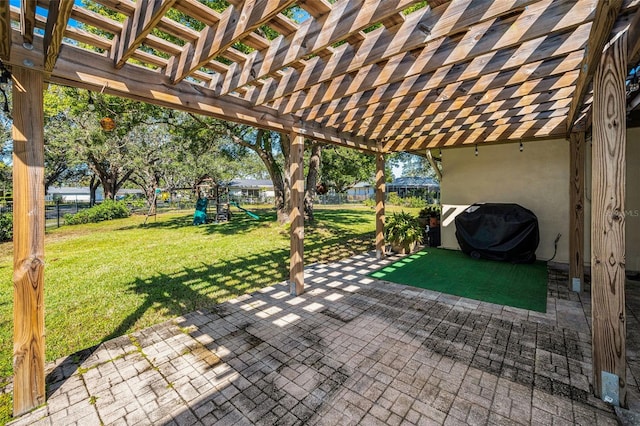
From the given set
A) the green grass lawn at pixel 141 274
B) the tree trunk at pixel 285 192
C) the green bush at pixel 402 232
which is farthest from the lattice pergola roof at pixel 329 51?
the tree trunk at pixel 285 192

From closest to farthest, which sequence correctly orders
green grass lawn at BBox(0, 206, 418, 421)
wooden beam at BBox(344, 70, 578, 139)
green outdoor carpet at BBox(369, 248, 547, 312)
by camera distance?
wooden beam at BBox(344, 70, 578, 139)
green grass lawn at BBox(0, 206, 418, 421)
green outdoor carpet at BBox(369, 248, 547, 312)

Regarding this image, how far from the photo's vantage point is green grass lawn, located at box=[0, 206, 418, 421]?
10.3 ft

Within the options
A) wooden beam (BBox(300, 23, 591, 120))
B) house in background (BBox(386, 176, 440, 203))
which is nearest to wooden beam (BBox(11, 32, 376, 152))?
wooden beam (BBox(300, 23, 591, 120))

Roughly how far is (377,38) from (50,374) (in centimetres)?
366

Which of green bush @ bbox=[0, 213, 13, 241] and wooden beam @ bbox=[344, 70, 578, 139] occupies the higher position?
wooden beam @ bbox=[344, 70, 578, 139]

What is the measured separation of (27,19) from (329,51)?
196 centimetres

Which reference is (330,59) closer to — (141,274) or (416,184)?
(141,274)

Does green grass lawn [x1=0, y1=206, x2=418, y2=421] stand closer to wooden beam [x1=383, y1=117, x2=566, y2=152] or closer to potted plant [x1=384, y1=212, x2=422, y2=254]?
potted plant [x1=384, y1=212, x2=422, y2=254]

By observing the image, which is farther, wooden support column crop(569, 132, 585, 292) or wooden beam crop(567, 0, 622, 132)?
wooden support column crop(569, 132, 585, 292)

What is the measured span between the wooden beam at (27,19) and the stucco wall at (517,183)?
728 centimetres

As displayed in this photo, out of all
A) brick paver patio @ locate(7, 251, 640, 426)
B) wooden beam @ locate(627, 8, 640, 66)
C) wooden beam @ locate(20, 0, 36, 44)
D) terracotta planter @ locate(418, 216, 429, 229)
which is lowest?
brick paver patio @ locate(7, 251, 640, 426)

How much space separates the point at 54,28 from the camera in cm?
163

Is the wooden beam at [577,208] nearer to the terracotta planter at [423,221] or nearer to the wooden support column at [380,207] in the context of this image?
the wooden support column at [380,207]

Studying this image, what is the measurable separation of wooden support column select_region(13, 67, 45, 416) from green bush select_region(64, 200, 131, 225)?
13.3 meters
